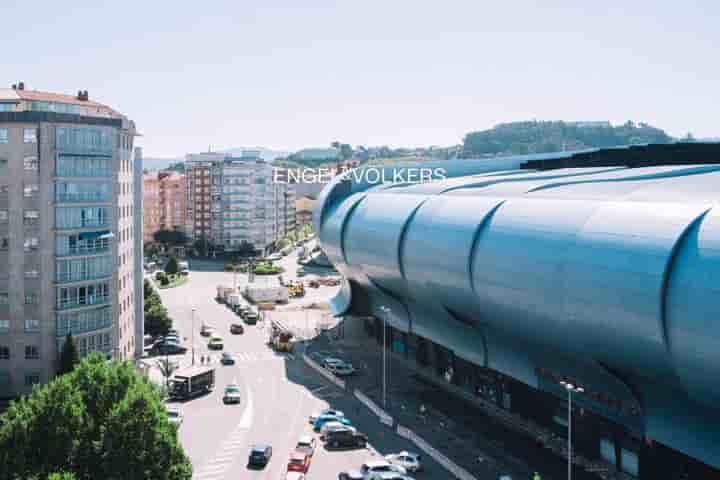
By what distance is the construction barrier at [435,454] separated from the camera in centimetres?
4053

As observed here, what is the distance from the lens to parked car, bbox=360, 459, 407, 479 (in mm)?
39750

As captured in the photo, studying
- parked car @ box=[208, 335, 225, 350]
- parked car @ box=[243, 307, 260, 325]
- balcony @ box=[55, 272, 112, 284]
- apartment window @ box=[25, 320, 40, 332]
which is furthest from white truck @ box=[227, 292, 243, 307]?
apartment window @ box=[25, 320, 40, 332]

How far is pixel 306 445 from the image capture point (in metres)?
43.8

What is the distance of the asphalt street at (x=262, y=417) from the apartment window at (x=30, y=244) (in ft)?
48.9

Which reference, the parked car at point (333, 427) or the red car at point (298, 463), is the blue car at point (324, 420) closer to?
the parked car at point (333, 427)

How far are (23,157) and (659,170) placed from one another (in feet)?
140

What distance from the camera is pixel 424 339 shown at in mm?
67312

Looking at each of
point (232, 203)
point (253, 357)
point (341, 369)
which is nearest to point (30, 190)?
point (253, 357)

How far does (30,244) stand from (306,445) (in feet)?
80.5

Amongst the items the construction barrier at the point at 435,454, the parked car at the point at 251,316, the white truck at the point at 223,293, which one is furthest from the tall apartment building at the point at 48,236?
the white truck at the point at 223,293

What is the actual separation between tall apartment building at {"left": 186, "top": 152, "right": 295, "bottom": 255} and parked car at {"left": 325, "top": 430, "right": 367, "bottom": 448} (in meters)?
110

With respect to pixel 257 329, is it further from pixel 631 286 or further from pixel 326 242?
pixel 631 286

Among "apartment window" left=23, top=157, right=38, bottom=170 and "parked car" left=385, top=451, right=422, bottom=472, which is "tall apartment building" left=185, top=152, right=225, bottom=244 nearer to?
"apartment window" left=23, top=157, right=38, bottom=170

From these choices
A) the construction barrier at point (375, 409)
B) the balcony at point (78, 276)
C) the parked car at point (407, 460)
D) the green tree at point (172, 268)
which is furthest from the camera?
the green tree at point (172, 268)
